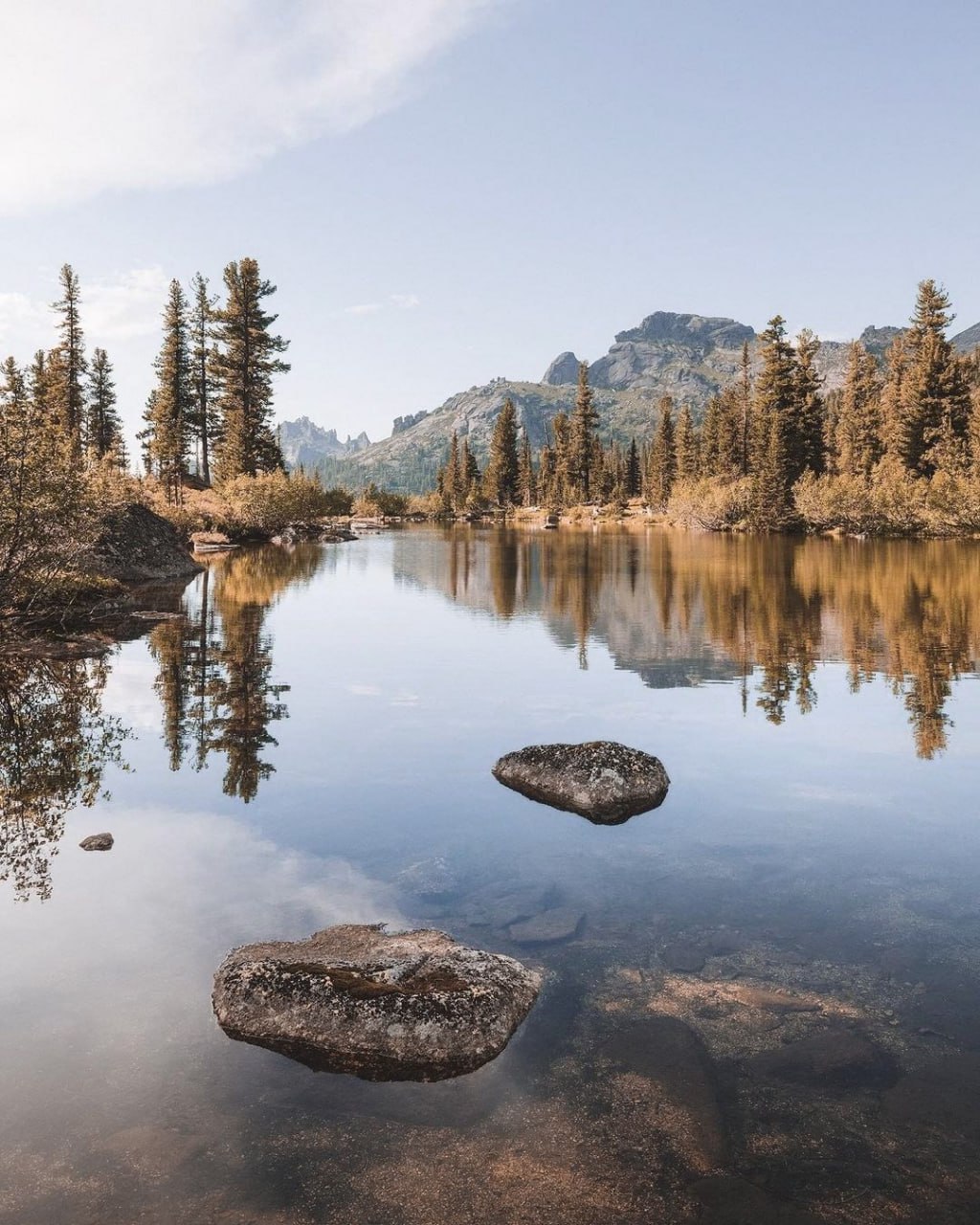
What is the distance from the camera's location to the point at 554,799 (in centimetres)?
1102

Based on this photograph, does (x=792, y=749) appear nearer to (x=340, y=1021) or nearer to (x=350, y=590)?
(x=340, y=1021)

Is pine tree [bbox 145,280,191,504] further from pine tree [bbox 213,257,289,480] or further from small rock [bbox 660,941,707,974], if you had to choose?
small rock [bbox 660,941,707,974]

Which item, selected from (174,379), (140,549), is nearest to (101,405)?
(174,379)

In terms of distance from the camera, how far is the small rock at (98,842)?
9.41 meters

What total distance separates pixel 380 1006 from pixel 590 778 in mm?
5434

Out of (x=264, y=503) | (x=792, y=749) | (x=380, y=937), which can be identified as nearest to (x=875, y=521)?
(x=264, y=503)

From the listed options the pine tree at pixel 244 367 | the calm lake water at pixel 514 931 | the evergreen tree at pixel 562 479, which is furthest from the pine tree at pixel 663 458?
the calm lake water at pixel 514 931

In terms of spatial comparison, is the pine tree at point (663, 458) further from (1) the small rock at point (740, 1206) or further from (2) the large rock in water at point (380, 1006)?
(1) the small rock at point (740, 1206)

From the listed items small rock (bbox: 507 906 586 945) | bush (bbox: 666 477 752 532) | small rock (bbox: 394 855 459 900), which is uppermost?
bush (bbox: 666 477 752 532)

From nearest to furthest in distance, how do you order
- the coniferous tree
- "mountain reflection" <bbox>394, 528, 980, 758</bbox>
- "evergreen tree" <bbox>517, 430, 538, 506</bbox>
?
1. "mountain reflection" <bbox>394, 528, 980, 758</bbox>
2. the coniferous tree
3. "evergreen tree" <bbox>517, 430, 538, 506</bbox>

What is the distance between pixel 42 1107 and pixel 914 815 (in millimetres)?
9651

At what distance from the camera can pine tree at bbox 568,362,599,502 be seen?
130750mm

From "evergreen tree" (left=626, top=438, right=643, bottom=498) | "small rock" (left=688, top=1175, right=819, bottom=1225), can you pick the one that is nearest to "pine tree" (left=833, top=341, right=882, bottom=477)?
"evergreen tree" (left=626, top=438, right=643, bottom=498)

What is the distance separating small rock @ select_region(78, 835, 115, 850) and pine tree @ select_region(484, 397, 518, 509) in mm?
141226
